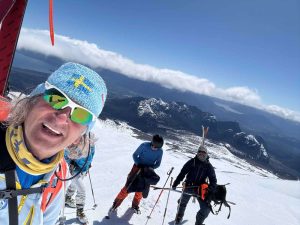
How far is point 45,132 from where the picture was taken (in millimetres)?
2166

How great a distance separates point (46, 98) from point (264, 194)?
19754 mm

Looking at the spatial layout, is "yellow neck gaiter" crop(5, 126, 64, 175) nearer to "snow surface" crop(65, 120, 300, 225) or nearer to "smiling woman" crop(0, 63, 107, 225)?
"smiling woman" crop(0, 63, 107, 225)

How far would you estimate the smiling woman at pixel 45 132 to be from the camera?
2.00 m

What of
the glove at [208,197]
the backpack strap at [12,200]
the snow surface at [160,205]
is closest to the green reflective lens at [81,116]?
the backpack strap at [12,200]

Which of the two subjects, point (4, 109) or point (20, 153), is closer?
point (20, 153)

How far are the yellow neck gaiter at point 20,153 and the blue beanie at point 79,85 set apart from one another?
18.0 inches

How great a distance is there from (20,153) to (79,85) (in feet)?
2.46

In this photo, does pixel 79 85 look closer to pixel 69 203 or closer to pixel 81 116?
pixel 81 116

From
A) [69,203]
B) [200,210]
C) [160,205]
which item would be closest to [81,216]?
[69,203]

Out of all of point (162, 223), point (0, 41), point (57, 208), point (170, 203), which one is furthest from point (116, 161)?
point (57, 208)

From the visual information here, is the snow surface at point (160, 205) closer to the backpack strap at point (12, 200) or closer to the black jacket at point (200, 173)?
the black jacket at point (200, 173)

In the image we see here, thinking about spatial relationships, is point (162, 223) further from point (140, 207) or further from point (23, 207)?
point (23, 207)

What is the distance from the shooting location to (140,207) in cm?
995

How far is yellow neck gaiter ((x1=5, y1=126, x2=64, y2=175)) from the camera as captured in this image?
6.53 feet
